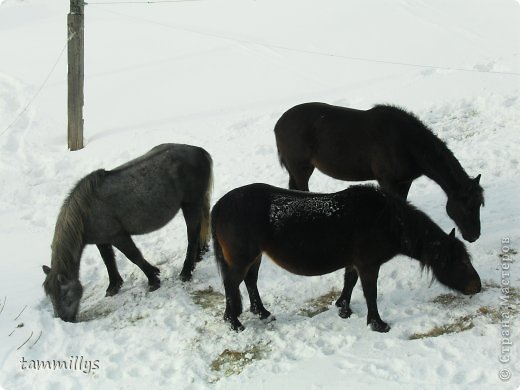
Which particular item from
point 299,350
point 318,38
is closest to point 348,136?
point 299,350

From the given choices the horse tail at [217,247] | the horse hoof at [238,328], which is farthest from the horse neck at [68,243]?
the horse hoof at [238,328]

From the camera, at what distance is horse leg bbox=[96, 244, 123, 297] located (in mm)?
6578

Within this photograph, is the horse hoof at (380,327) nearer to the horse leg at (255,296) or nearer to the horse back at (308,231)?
the horse back at (308,231)

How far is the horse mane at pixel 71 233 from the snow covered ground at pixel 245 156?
23.2 inches

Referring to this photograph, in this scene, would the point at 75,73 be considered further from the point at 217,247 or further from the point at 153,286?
the point at 217,247

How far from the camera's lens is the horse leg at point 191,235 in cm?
669

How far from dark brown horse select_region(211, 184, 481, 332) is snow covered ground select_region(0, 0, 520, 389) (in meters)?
0.47

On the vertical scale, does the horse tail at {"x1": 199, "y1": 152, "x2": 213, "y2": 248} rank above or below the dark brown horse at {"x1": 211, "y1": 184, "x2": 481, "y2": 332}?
below

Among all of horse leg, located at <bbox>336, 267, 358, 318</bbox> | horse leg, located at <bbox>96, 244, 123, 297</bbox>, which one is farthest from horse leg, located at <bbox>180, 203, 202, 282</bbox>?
horse leg, located at <bbox>336, 267, 358, 318</bbox>

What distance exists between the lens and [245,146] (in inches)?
393

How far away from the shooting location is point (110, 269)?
21.7 feet

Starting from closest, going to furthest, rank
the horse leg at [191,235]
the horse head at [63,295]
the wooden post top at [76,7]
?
1. the horse head at [63,295]
2. the horse leg at [191,235]
3. the wooden post top at [76,7]

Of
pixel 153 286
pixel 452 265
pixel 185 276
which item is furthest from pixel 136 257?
pixel 452 265

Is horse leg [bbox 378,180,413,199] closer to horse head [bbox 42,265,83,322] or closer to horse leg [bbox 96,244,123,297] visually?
horse leg [bbox 96,244,123,297]
